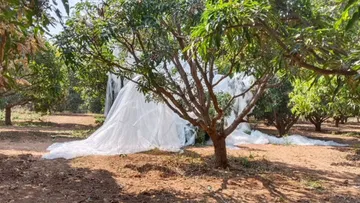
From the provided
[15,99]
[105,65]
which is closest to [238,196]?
[105,65]

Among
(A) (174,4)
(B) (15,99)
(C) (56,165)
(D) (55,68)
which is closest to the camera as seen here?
(A) (174,4)

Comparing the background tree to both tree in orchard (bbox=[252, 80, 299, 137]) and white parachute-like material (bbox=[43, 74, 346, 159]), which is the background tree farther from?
tree in orchard (bbox=[252, 80, 299, 137])

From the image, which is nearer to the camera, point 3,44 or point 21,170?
point 3,44

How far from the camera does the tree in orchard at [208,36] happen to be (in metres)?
2.38

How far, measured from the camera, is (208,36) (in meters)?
2.24

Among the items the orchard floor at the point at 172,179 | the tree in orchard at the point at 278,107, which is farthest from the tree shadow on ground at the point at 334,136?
the orchard floor at the point at 172,179

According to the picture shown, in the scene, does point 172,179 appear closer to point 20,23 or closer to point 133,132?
point 133,132

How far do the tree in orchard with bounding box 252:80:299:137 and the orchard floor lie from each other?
5.23 m

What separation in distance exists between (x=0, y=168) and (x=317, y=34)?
5.39 metres

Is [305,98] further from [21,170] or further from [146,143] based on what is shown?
[21,170]

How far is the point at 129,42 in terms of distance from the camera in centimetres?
577

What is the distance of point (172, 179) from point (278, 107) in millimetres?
8942

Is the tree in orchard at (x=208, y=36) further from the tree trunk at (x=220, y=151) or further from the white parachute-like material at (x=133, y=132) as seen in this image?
the white parachute-like material at (x=133, y=132)

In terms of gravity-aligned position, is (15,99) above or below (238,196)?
above
